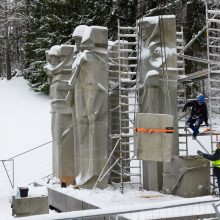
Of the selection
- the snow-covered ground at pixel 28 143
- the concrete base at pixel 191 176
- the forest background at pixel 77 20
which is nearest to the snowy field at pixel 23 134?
the snow-covered ground at pixel 28 143

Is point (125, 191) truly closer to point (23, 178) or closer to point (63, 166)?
point (63, 166)

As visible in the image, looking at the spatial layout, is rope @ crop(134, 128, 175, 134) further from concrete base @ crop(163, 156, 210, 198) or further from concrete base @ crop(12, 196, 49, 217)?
concrete base @ crop(12, 196, 49, 217)

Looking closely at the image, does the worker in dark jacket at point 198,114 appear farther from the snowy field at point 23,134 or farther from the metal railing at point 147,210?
the snowy field at point 23,134

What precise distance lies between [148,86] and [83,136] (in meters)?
2.69

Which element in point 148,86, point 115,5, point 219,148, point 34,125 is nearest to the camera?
point 219,148

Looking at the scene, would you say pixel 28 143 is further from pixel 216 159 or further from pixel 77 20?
pixel 216 159

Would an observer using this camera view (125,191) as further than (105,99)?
No

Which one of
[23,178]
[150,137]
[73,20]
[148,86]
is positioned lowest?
[23,178]

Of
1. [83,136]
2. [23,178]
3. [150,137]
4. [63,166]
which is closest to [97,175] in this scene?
[83,136]

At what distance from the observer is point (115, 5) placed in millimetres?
30188

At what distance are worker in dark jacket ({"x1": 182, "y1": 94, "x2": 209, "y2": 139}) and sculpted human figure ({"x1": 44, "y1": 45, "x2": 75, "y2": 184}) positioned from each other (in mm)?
5032

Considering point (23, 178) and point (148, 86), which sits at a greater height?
point (148, 86)

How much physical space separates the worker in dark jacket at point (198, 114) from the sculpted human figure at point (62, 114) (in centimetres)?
503

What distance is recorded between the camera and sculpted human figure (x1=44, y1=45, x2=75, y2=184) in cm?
1678
